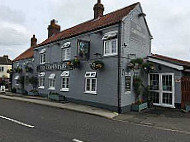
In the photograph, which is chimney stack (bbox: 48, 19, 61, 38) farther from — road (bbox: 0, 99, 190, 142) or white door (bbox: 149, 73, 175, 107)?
road (bbox: 0, 99, 190, 142)

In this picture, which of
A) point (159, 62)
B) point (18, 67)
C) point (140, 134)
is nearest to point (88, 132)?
point (140, 134)

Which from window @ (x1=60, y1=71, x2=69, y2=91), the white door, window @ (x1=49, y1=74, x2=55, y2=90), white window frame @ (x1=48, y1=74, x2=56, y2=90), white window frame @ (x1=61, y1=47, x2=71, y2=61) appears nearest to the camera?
the white door

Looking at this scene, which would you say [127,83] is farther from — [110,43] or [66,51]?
[66,51]

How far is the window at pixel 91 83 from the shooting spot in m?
13.8

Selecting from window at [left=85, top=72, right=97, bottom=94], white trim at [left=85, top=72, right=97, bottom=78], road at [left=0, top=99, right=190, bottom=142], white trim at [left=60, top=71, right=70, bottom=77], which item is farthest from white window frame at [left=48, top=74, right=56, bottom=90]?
road at [left=0, top=99, right=190, bottom=142]

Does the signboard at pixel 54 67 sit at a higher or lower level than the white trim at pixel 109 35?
lower

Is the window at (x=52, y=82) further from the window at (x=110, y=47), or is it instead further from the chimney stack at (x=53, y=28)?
the chimney stack at (x=53, y=28)

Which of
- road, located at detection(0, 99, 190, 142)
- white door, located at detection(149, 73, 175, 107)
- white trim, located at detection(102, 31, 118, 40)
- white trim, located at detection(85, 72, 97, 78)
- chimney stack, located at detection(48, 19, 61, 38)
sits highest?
chimney stack, located at detection(48, 19, 61, 38)

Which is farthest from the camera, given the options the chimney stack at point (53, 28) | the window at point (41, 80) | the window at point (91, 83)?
the chimney stack at point (53, 28)

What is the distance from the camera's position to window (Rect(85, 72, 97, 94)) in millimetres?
13816

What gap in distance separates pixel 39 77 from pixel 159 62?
44.6ft

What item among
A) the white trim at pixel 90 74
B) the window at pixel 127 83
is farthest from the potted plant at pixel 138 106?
the white trim at pixel 90 74

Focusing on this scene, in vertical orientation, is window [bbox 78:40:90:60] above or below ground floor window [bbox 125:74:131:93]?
above

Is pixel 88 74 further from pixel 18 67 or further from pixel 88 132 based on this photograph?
pixel 18 67
